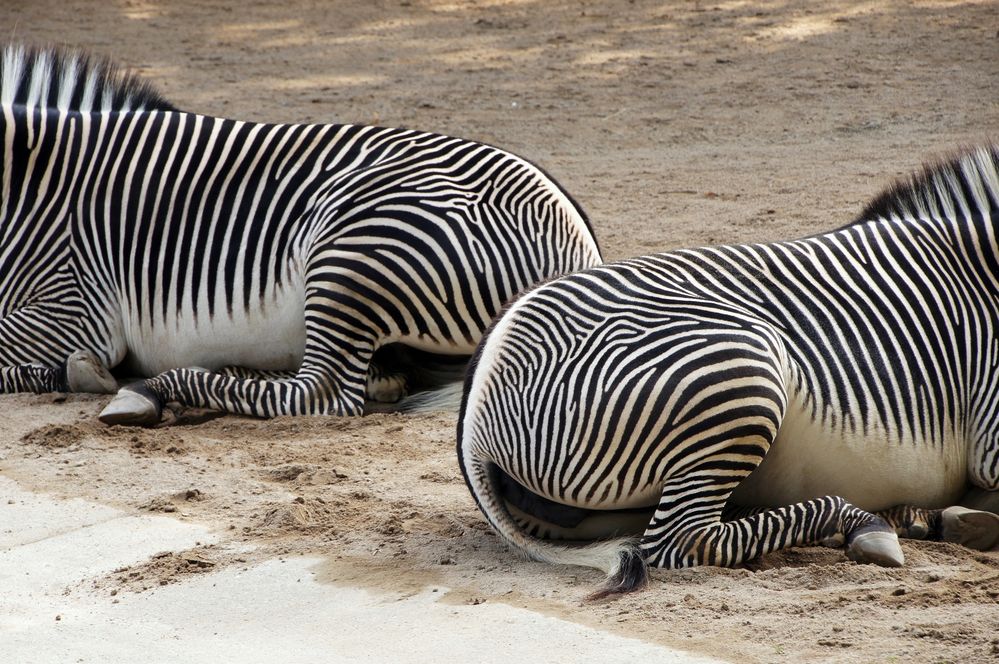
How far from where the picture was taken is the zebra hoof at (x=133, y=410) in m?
6.25

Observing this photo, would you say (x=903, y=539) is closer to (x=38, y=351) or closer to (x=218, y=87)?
(x=38, y=351)

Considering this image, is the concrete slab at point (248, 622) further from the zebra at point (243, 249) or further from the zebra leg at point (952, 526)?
the zebra at point (243, 249)

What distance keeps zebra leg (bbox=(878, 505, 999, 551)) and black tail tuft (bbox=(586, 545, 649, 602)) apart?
0.97 metres

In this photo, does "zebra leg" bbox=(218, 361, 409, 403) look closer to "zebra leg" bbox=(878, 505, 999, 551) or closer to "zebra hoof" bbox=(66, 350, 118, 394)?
"zebra hoof" bbox=(66, 350, 118, 394)

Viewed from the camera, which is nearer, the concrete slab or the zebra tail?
the concrete slab

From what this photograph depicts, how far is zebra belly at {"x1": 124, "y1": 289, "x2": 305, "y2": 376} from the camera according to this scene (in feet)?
21.6

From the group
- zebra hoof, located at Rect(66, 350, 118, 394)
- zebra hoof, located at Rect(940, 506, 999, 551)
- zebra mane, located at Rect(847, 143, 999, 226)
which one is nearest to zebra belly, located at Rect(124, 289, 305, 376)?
zebra hoof, located at Rect(66, 350, 118, 394)

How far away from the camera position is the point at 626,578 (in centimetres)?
399

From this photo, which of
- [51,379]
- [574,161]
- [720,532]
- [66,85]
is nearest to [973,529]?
[720,532]

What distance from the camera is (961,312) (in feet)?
15.0

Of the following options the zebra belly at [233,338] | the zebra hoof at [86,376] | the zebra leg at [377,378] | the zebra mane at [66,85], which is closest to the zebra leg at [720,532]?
the zebra leg at [377,378]

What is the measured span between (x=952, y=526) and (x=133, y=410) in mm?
3811

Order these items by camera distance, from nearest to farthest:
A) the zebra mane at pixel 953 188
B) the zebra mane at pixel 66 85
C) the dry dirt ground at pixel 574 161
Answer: the dry dirt ground at pixel 574 161
the zebra mane at pixel 953 188
the zebra mane at pixel 66 85

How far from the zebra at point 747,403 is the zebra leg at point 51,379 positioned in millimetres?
2994
